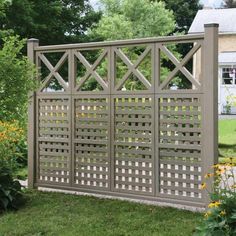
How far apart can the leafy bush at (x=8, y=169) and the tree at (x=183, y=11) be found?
3962 centimetres

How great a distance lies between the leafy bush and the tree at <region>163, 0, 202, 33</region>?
3962 centimetres

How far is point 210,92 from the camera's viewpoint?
576 centimetres

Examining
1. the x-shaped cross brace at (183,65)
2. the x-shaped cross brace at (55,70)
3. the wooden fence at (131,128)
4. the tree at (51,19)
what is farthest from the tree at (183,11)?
the x-shaped cross brace at (183,65)

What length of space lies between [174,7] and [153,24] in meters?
13.4

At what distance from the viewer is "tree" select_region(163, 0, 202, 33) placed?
149 ft

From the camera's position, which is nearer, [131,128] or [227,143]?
[131,128]

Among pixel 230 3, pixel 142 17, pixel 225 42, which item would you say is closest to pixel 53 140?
pixel 142 17

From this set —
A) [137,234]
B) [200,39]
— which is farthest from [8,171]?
[200,39]

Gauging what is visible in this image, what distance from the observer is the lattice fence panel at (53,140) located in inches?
279

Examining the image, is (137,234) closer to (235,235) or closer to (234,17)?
(235,235)

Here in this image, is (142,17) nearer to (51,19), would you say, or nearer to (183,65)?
(51,19)

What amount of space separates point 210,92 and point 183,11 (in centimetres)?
4108

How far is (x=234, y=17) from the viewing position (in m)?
35.8

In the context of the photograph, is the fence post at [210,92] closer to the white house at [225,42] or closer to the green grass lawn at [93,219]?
the green grass lawn at [93,219]
